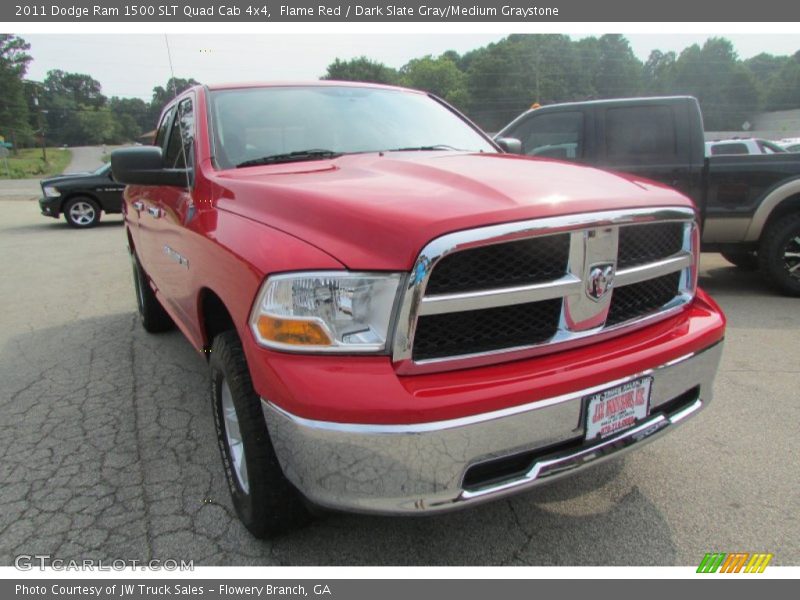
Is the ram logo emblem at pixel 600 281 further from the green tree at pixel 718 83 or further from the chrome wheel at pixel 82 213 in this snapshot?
the green tree at pixel 718 83

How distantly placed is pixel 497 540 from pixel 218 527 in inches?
44.3

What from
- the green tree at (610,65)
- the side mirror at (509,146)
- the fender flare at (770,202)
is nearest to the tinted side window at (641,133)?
the fender flare at (770,202)

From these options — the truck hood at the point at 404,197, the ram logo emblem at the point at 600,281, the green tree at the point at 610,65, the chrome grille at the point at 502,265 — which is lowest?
the ram logo emblem at the point at 600,281

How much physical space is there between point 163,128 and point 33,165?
67.3m

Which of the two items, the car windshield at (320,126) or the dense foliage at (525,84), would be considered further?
the dense foliage at (525,84)

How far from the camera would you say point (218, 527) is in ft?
7.65

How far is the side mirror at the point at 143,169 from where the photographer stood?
2750 mm

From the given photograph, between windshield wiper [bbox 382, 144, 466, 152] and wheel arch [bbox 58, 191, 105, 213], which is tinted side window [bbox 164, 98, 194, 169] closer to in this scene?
windshield wiper [bbox 382, 144, 466, 152]

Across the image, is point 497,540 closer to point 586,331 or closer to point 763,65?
point 586,331

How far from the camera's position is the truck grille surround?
1.67 m

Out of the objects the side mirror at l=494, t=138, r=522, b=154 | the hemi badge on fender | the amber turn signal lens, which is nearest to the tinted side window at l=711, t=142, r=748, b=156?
the side mirror at l=494, t=138, r=522, b=154

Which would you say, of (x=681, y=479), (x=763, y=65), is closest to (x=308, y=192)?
(x=681, y=479)

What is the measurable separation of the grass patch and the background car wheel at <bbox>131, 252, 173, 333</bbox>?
A: 49891 millimetres

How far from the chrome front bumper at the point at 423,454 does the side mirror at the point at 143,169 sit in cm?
158
